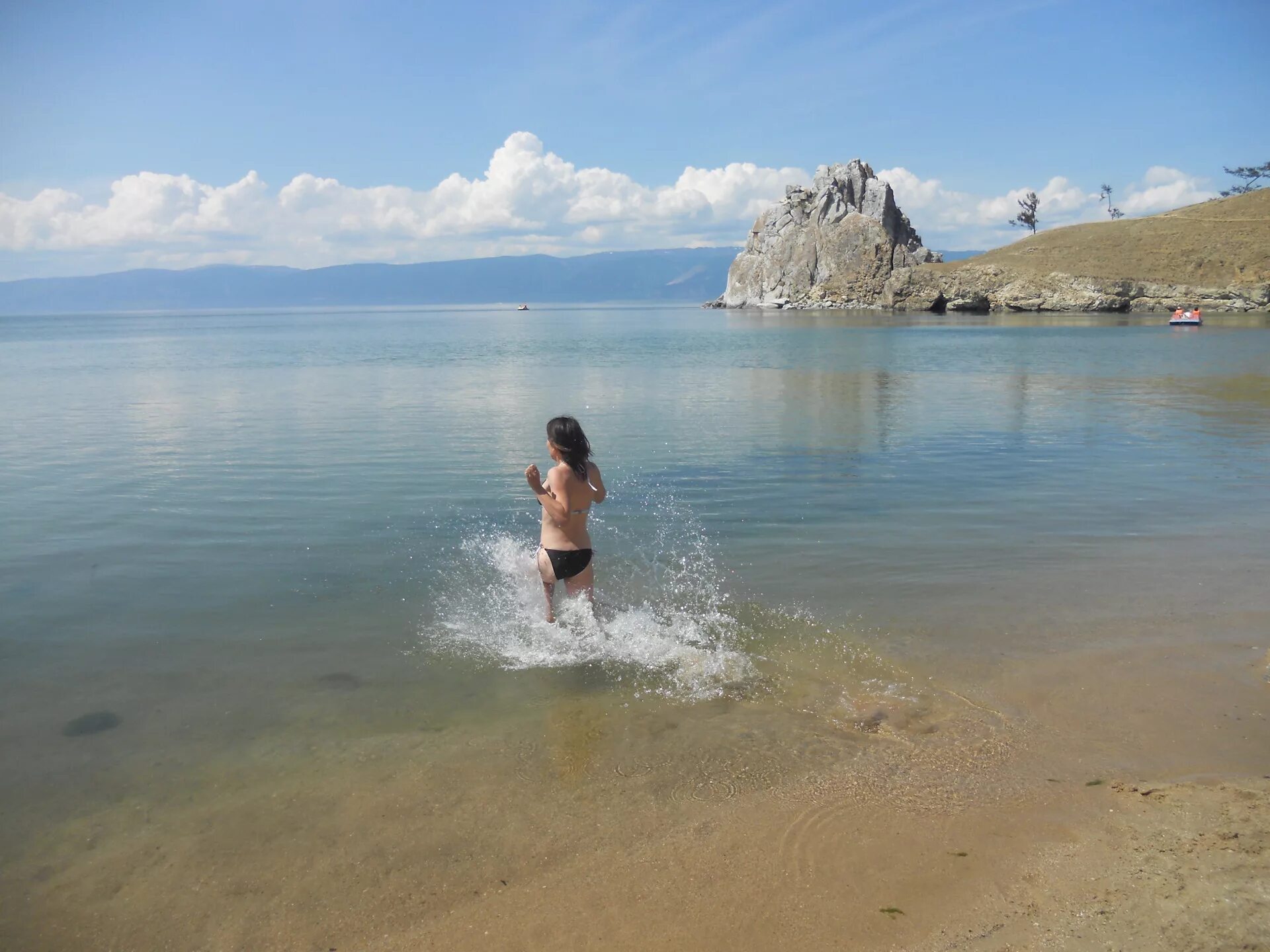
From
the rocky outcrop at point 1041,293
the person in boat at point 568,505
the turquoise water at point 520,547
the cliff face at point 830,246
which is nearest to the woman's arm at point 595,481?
→ the person in boat at point 568,505

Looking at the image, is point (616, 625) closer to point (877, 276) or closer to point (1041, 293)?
point (1041, 293)

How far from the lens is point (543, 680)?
23.9ft

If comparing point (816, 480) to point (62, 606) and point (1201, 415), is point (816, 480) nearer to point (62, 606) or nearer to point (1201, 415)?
point (62, 606)

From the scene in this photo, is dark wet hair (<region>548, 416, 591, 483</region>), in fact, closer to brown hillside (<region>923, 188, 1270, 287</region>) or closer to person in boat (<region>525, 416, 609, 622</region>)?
person in boat (<region>525, 416, 609, 622</region>)

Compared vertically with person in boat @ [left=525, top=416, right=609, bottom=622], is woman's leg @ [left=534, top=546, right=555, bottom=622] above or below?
below

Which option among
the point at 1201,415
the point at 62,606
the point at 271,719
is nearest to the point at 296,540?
the point at 62,606

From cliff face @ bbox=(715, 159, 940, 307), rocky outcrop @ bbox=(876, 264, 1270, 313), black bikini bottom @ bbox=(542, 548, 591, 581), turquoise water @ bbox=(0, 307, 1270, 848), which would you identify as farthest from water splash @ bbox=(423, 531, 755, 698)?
cliff face @ bbox=(715, 159, 940, 307)

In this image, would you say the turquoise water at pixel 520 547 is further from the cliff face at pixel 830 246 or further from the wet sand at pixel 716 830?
the cliff face at pixel 830 246

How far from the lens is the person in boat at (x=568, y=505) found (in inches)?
298

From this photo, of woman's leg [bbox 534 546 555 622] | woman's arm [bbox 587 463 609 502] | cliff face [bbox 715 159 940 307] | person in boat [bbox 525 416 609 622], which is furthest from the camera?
cliff face [bbox 715 159 940 307]

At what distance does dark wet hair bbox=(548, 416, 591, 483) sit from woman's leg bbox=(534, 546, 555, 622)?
995mm

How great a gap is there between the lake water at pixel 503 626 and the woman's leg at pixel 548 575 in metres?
0.22

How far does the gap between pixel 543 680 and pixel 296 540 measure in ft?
19.3

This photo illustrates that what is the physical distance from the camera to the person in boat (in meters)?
7.56
